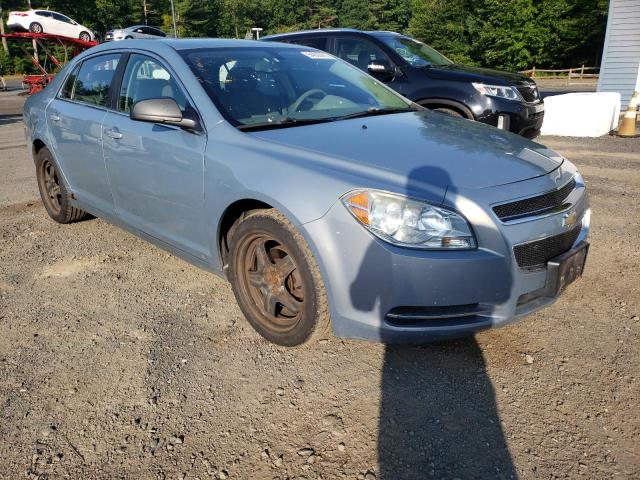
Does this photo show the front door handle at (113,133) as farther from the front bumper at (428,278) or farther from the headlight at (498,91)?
the headlight at (498,91)

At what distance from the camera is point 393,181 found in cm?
250

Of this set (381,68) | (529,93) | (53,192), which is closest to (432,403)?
(53,192)

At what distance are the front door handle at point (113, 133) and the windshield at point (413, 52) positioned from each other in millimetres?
4849

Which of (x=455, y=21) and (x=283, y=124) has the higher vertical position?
(x=455, y=21)

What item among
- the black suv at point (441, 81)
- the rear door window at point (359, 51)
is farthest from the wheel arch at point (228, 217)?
the rear door window at point (359, 51)

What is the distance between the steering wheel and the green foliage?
149 feet

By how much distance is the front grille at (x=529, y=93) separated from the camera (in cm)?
730

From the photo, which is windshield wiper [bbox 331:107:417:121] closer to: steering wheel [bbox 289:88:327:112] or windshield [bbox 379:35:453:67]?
steering wheel [bbox 289:88:327:112]

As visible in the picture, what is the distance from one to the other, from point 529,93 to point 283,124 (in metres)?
5.52

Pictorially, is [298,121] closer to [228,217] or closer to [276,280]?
[228,217]

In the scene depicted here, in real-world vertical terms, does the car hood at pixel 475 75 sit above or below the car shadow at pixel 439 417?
above

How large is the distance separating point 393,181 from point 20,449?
6.53 ft

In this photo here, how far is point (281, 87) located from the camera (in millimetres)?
3529

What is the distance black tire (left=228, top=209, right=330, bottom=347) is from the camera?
2.65m
